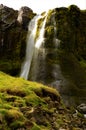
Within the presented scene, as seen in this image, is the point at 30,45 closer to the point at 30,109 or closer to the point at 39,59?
the point at 39,59

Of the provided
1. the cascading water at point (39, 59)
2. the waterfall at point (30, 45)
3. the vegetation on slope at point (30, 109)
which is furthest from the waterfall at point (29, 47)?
the vegetation on slope at point (30, 109)

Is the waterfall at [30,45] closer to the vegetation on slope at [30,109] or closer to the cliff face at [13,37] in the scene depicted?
the cliff face at [13,37]

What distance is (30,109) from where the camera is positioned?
18.8 m

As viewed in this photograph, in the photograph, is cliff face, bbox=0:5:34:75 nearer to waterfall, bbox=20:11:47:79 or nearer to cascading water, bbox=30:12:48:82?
waterfall, bbox=20:11:47:79

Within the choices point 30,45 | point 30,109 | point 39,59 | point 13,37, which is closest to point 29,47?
point 30,45

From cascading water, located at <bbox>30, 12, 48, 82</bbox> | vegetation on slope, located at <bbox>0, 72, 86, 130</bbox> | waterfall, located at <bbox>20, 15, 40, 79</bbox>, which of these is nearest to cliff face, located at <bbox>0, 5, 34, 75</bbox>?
waterfall, located at <bbox>20, 15, 40, 79</bbox>

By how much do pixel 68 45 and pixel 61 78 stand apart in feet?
32.9

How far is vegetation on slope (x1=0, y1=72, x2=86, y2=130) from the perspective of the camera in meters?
16.3

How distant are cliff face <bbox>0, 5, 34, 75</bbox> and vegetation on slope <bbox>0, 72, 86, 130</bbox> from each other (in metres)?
37.0

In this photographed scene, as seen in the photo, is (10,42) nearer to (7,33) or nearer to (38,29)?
(7,33)

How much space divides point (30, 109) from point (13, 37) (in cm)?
4709

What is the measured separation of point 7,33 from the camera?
65.7 m

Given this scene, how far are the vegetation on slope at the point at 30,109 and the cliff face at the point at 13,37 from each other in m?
37.0

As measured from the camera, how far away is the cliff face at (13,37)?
204 ft
